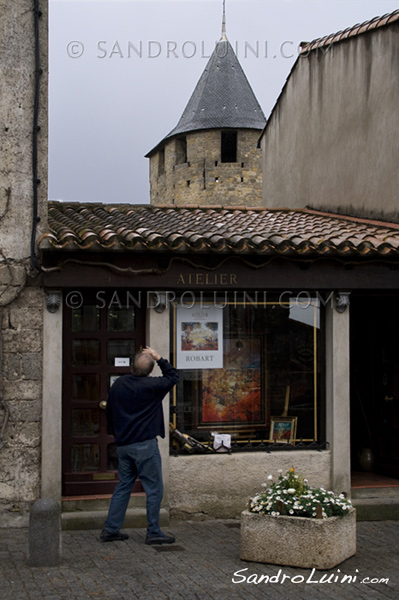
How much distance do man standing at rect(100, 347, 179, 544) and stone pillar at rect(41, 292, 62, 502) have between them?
1269 mm

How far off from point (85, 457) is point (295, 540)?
313 cm

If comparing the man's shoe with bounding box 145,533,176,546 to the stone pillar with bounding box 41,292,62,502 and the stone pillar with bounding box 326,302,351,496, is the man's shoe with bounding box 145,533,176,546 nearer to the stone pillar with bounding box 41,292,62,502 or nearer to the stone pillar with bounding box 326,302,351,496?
the stone pillar with bounding box 41,292,62,502

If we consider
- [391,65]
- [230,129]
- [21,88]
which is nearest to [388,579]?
[21,88]

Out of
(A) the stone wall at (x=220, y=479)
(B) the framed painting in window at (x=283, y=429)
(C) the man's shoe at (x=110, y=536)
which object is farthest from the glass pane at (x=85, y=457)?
(B) the framed painting in window at (x=283, y=429)

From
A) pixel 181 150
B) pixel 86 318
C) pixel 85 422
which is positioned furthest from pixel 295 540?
pixel 181 150

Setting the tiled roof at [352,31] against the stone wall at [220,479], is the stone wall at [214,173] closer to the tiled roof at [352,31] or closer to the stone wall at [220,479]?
the tiled roof at [352,31]

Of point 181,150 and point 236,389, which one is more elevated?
point 181,150

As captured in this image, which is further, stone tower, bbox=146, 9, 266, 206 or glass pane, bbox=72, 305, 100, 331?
stone tower, bbox=146, 9, 266, 206

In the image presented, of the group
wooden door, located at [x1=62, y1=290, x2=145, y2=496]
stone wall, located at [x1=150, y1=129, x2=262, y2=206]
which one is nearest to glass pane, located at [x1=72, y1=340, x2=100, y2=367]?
wooden door, located at [x1=62, y1=290, x2=145, y2=496]

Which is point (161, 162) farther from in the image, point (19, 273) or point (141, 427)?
point (141, 427)

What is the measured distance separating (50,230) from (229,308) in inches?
94.9

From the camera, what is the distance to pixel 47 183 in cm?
912

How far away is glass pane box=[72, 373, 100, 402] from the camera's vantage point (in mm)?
9234

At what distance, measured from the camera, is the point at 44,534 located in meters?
6.79
